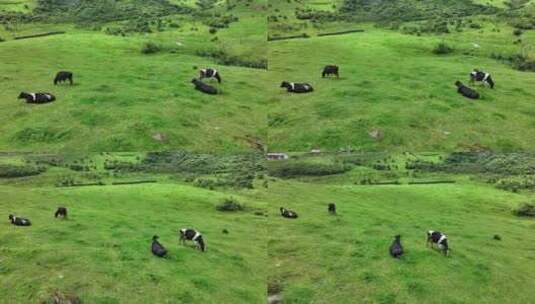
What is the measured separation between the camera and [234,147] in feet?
153

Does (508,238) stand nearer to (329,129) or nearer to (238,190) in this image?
(329,129)

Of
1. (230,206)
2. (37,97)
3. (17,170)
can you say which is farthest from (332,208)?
(17,170)

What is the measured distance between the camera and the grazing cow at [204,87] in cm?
5428

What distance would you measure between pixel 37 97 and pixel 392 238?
2918 centimetres

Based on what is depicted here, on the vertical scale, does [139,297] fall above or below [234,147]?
below

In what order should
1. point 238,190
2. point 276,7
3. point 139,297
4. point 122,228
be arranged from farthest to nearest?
1. point 276,7
2. point 238,190
3. point 122,228
4. point 139,297

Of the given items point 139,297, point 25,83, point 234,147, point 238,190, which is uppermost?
point 25,83

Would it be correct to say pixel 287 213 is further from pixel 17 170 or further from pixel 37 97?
pixel 17 170

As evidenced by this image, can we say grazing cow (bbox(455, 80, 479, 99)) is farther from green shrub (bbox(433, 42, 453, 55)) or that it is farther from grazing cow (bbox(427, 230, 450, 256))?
grazing cow (bbox(427, 230, 450, 256))

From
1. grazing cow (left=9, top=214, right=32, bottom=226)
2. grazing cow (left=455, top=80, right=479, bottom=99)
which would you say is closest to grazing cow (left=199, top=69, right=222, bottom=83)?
grazing cow (left=455, top=80, right=479, bottom=99)

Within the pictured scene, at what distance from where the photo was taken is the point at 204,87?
54.7 metres

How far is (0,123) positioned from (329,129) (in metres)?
24.4

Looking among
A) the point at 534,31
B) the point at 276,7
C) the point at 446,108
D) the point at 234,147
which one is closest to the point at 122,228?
the point at 234,147

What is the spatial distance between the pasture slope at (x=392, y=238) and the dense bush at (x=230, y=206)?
3206 mm
